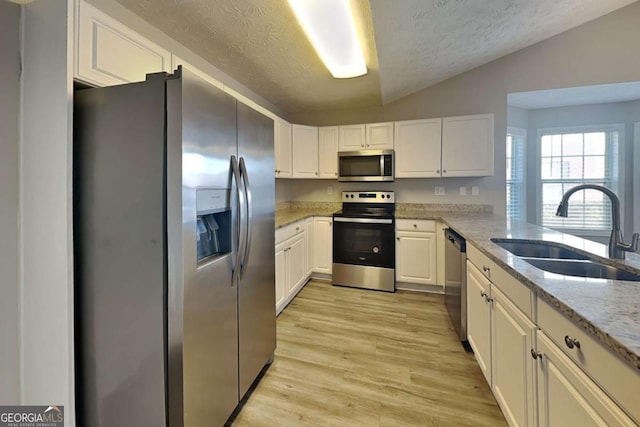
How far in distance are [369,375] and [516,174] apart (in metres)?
3.82

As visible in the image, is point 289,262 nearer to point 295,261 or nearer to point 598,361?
point 295,261

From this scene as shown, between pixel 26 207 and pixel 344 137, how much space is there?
3.22 m

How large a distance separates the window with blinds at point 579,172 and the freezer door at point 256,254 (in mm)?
4320

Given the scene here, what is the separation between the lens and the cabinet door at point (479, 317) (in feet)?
5.22

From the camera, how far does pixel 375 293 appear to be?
3307 mm

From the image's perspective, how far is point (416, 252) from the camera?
10.7ft

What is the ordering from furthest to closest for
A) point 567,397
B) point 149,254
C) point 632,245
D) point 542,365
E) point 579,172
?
point 579,172 → point 632,245 → point 149,254 → point 542,365 → point 567,397

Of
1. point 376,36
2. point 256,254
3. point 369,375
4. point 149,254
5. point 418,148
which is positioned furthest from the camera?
point 418,148

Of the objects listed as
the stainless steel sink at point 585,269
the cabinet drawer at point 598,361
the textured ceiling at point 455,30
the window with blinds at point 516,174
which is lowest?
the cabinet drawer at point 598,361

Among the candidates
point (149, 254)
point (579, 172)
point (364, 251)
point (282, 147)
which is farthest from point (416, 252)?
point (579, 172)

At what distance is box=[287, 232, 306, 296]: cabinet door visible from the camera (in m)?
2.95

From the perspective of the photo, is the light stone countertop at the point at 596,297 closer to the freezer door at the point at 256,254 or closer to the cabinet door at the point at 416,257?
the freezer door at the point at 256,254

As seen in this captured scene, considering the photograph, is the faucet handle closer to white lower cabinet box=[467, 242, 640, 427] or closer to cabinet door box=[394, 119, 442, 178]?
white lower cabinet box=[467, 242, 640, 427]

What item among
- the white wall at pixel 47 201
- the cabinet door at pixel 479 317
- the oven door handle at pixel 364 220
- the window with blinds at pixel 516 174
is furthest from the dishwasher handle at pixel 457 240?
the white wall at pixel 47 201
